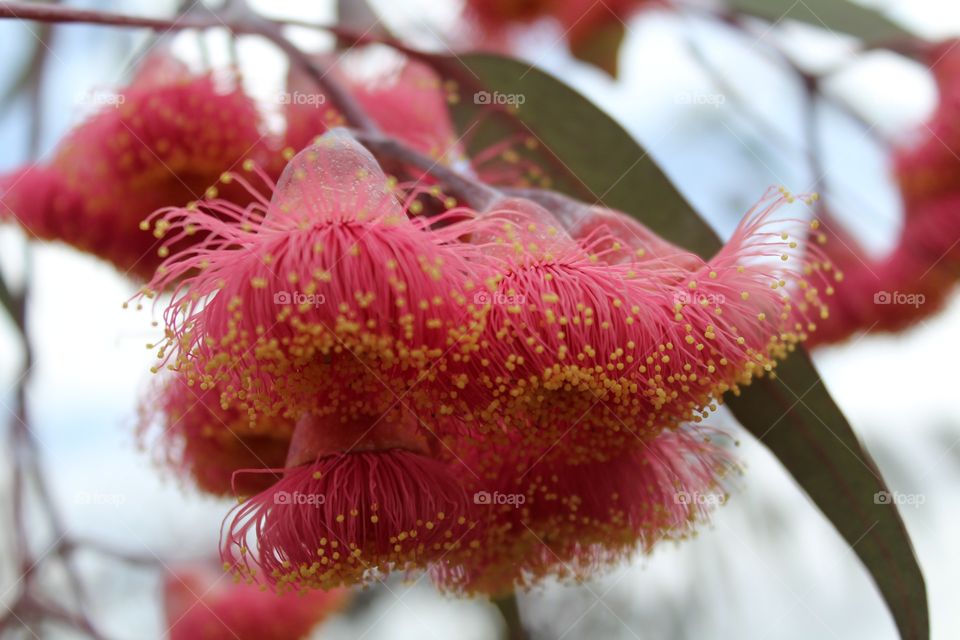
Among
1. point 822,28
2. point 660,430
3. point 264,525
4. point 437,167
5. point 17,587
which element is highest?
point 822,28

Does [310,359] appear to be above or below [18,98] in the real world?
below

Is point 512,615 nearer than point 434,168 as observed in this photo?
No

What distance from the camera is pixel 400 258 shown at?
3.16 feet

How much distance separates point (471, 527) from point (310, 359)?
0.26 m

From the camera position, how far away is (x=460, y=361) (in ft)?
3.14

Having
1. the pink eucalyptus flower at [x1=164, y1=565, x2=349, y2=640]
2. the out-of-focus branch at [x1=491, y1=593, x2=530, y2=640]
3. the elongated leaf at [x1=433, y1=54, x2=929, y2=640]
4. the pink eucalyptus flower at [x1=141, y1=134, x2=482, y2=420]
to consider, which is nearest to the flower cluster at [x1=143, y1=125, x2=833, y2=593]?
the pink eucalyptus flower at [x1=141, y1=134, x2=482, y2=420]

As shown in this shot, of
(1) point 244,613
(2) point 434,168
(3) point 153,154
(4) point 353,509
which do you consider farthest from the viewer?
(1) point 244,613

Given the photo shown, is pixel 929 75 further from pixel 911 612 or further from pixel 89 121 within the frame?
pixel 89 121

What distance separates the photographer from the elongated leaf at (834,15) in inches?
72.9

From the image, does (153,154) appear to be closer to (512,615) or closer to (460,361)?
(460,361)

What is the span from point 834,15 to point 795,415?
3.11 feet

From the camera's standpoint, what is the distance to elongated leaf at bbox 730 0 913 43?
1851 mm

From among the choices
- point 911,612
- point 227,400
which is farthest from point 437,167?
point 911,612

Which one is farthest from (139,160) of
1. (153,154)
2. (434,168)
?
(434,168)
